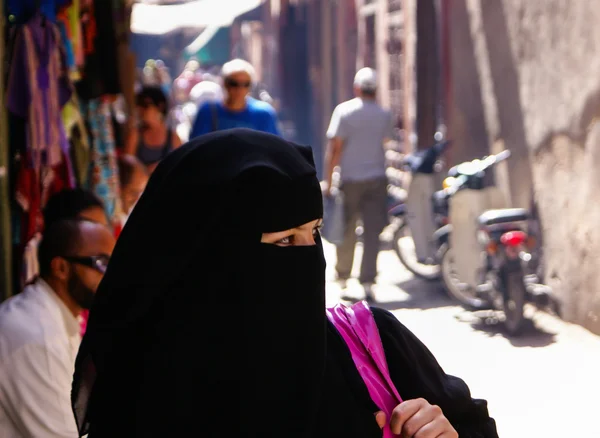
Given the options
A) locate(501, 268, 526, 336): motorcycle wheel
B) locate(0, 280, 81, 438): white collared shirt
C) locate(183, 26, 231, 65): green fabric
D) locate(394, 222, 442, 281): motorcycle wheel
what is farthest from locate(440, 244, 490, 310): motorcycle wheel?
locate(183, 26, 231, 65): green fabric

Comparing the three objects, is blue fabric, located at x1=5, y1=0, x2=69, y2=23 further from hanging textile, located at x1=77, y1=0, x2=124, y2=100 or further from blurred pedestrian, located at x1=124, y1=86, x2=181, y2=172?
blurred pedestrian, located at x1=124, y1=86, x2=181, y2=172

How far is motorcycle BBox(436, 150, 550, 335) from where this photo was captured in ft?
22.2

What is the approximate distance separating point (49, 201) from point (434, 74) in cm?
722

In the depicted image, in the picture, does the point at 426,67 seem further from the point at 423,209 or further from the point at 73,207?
the point at 73,207

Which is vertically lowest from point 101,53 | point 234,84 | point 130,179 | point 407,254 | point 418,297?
point 418,297

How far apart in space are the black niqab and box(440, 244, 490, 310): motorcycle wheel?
5.88 meters

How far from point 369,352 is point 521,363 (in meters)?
4.35

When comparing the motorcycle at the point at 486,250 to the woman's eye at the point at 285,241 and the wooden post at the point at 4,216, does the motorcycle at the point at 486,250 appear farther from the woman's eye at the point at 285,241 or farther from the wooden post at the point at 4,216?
the woman's eye at the point at 285,241

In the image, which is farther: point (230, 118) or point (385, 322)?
point (230, 118)

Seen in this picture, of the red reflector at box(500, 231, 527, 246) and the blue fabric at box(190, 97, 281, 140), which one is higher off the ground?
the blue fabric at box(190, 97, 281, 140)

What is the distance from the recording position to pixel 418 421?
1893 millimetres

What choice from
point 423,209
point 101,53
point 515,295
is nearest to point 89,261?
point 101,53

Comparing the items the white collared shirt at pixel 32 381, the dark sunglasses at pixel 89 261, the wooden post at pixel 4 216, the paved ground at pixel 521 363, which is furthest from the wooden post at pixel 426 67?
the white collared shirt at pixel 32 381

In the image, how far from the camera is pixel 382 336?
2.01 meters
